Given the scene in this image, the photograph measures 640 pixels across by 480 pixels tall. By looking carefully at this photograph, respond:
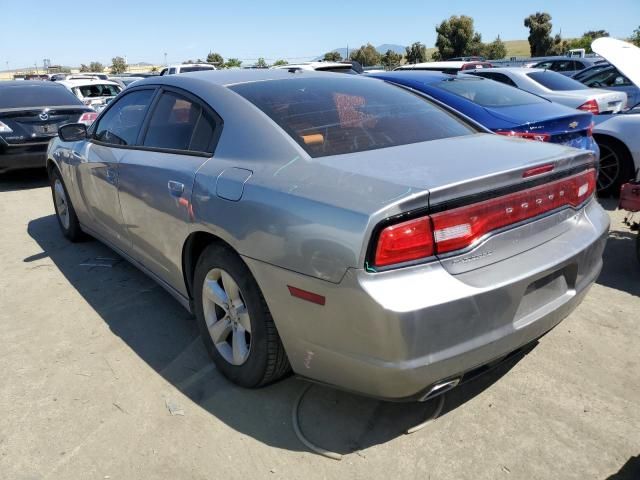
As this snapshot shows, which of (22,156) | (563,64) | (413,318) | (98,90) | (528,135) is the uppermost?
(413,318)

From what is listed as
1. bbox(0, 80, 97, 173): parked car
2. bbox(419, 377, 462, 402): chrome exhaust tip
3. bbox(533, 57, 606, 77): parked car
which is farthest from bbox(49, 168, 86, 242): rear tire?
bbox(533, 57, 606, 77): parked car

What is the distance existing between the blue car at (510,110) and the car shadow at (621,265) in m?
0.92

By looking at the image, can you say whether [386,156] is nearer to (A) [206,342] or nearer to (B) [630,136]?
(A) [206,342]

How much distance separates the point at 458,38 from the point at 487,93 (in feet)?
158

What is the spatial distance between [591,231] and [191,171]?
80.4 inches

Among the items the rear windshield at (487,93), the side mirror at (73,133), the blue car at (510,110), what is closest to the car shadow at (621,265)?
the blue car at (510,110)

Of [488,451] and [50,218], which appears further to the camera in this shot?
[50,218]

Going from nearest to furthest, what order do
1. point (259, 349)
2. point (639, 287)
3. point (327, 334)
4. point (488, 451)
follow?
point (327, 334)
point (488, 451)
point (259, 349)
point (639, 287)

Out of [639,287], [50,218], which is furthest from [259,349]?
[50,218]

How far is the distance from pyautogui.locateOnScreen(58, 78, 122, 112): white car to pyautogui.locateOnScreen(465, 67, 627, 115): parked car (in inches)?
402

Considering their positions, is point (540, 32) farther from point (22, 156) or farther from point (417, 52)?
point (22, 156)

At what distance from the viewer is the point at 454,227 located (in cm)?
202

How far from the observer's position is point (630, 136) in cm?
581

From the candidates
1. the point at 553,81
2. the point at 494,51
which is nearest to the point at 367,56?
the point at 494,51
